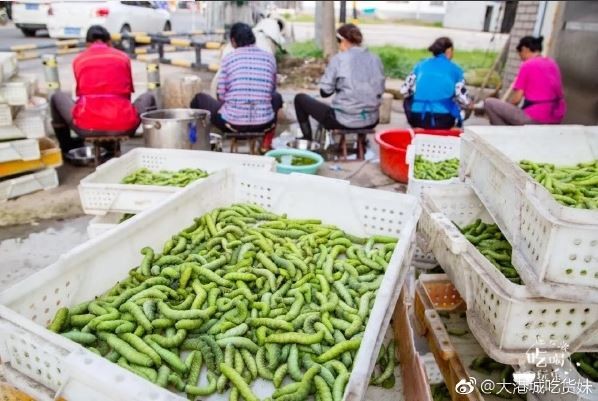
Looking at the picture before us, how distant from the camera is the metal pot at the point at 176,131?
5.36 m

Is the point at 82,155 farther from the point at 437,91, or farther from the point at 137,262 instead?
the point at 437,91

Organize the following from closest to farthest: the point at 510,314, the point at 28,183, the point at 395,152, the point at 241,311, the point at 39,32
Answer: the point at 510,314 < the point at 241,311 < the point at 28,183 < the point at 395,152 < the point at 39,32

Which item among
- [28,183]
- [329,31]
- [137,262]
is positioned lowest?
[28,183]

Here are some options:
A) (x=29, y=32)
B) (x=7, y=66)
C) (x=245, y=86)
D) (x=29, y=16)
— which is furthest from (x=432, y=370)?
(x=29, y=32)

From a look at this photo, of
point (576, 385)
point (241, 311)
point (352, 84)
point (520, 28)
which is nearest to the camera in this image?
point (576, 385)

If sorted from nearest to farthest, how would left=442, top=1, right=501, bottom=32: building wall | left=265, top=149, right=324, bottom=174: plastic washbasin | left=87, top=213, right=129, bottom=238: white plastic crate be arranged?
left=87, top=213, right=129, bottom=238: white plastic crate < left=265, top=149, right=324, bottom=174: plastic washbasin < left=442, top=1, right=501, bottom=32: building wall

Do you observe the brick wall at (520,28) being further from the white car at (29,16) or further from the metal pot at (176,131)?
the white car at (29,16)

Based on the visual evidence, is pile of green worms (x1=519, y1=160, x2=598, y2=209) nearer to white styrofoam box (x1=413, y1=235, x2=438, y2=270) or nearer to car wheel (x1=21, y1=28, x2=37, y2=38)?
white styrofoam box (x1=413, y1=235, x2=438, y2=270)

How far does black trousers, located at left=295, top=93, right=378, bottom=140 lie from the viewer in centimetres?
664

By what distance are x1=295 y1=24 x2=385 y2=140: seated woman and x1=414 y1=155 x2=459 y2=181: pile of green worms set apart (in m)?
1.51

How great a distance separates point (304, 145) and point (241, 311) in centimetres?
507

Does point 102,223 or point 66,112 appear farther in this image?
point 66,112

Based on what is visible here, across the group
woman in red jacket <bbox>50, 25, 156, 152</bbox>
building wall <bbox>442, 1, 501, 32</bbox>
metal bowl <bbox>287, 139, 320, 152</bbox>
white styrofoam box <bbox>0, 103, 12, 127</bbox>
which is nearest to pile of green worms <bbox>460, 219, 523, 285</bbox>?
metal bowl <bbox>287, 139, 320, 152</bbox>

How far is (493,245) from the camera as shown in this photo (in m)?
3.05
